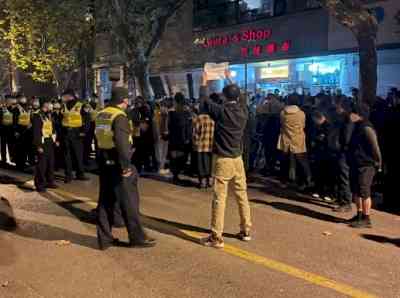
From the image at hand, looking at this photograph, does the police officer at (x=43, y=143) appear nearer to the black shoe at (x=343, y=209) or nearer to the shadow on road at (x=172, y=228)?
the shadow on road at (x=172, y=228)

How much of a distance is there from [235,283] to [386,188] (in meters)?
4.52

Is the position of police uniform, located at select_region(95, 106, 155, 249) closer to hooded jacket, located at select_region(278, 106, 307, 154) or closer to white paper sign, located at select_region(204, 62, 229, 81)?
white paper sign, located at select_region(204, 62, 229, 81)

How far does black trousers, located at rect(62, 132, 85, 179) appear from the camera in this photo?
1155 centimetres

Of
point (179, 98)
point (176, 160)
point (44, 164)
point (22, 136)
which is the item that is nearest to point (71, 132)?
point (44, 164)

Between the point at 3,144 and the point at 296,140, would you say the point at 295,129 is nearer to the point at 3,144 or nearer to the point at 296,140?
the point at 296,140

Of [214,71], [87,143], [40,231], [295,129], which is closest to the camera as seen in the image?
[214,71]

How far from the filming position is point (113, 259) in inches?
249

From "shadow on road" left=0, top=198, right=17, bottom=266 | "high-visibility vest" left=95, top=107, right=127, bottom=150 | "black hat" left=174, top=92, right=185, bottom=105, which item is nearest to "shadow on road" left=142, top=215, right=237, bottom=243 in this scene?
"high-visibility vest" left=95, top=107, right=127, bottom=150

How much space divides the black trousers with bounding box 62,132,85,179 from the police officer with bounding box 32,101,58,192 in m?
0.71

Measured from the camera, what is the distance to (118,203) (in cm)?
669

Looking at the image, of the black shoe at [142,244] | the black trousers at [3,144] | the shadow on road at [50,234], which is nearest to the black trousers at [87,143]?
the black trousers at [3,144]

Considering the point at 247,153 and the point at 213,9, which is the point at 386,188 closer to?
the point at 247,153

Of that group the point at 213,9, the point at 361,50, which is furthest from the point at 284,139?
the point at 213,9

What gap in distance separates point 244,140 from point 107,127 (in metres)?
5.43
